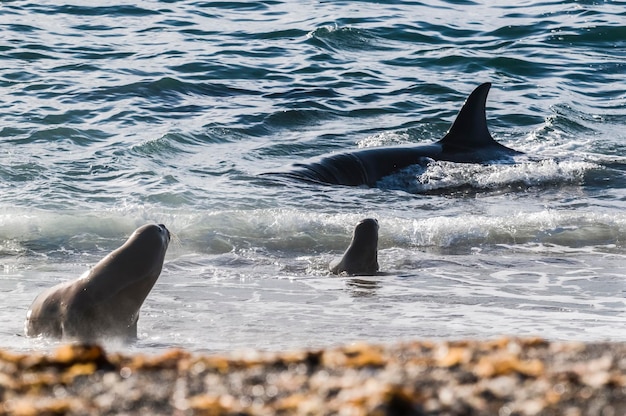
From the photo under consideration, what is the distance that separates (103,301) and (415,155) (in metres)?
7.21

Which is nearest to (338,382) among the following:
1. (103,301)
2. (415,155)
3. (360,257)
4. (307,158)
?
(103,301)

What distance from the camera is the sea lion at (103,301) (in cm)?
622

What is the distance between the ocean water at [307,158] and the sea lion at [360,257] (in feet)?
0.49

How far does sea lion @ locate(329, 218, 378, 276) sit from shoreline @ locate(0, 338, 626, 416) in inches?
187

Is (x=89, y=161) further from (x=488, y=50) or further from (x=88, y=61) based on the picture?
(x=488, y=50)

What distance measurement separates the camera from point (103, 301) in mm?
6277

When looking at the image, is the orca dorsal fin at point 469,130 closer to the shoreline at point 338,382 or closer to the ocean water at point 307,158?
the ocean water at point 307,158

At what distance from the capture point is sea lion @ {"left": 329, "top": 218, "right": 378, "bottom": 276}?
334 inches

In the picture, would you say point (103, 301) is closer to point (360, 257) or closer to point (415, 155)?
point (360, 257)

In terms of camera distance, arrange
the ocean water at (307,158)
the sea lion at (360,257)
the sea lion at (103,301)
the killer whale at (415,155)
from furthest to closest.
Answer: the killer whale at (415,155)
the sea lion at (360,257)
the ocean water at (307,158)
the sea lion at (103,301)

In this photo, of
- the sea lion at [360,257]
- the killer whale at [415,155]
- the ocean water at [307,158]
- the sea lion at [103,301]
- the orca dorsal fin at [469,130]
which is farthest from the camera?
the orca dorsal fin at [469,130]

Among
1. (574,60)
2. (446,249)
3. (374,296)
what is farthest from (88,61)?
(374,296)

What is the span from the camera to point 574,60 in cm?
1922

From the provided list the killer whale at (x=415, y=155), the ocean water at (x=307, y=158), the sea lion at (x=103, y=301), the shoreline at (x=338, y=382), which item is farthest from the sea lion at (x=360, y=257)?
the shoreline at (x=338, y=382)
